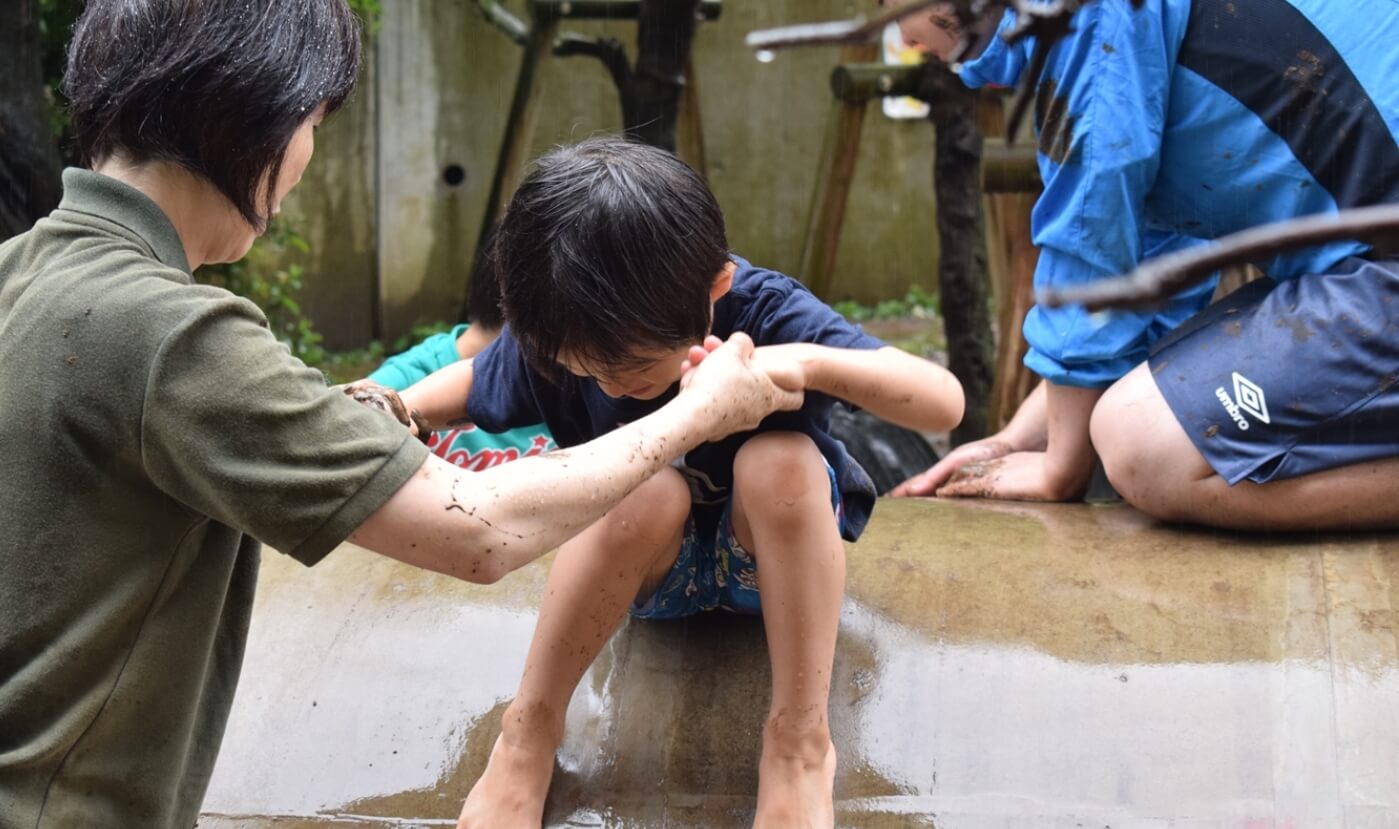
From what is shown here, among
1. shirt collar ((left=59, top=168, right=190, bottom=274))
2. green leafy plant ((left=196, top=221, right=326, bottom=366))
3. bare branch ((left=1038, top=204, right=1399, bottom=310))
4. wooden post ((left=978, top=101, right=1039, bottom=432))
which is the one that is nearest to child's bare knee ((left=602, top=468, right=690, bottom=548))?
shirt collar ((left=59, top=168, right=190, bottom=274))

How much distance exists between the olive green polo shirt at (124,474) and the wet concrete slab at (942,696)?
745 mm

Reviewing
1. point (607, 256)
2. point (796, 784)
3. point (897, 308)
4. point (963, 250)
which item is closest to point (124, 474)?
point (607, 256)

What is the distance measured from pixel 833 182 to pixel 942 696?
4178 millimetres

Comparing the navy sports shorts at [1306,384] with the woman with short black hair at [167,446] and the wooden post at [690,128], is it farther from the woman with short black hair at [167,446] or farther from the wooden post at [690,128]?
the wooden post at [690,128]

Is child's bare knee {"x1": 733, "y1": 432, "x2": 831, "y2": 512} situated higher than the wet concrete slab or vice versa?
child's bare knee {"x1": 733, "y1": 432, "x2": 831, "y2": 512}

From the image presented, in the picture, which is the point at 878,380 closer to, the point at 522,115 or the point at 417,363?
the point at 417,363

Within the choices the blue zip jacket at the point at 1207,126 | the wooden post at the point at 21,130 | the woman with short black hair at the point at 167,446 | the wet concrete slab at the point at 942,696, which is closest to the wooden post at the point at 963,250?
the blue zip jacket at the point at 1207,126

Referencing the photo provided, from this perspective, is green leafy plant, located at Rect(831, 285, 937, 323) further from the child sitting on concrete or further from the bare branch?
the bare branch

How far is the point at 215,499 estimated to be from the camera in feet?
5.43

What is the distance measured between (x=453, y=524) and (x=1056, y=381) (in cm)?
176

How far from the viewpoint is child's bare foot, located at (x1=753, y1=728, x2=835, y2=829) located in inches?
90.0

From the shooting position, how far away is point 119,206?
69.5 inches

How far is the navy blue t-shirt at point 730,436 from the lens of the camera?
234cm

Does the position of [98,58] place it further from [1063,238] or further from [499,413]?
[1063,238]
